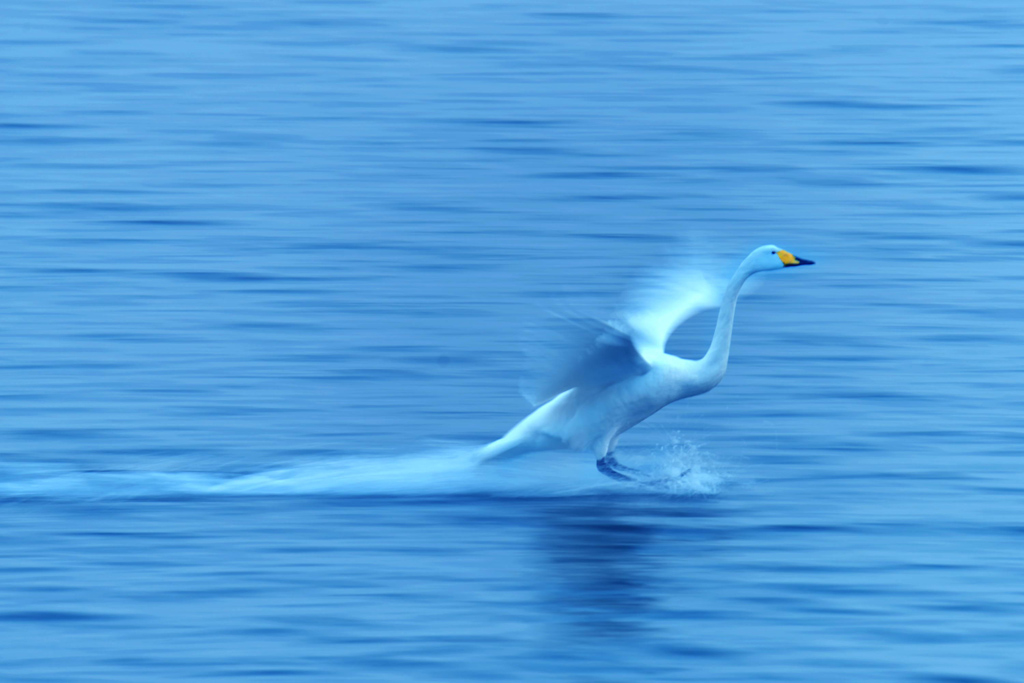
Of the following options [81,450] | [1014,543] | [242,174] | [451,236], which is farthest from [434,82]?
[1014,543]

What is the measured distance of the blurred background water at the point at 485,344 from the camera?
811cm

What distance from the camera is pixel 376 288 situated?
1261 centimetres

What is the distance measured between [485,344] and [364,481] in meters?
2.18

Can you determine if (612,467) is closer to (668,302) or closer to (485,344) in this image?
(668,302)

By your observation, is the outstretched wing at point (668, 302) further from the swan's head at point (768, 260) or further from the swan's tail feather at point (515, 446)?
the swan's tail feather at point (515, 446)

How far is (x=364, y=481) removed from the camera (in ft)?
31.7

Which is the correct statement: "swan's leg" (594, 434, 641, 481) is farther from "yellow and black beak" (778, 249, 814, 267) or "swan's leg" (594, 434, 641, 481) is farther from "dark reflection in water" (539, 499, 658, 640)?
"yellow and black beak" (778, 249, 814, 267)

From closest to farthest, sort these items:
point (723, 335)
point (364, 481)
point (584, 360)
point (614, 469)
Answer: point (584, 360) < point (723, 335) < point (364, 481) < point (614, 469)

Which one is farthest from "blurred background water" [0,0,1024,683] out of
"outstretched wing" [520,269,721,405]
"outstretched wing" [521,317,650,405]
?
"outstretched wing" [521,317,650,405]

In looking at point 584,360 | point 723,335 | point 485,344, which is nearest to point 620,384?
point 584,360

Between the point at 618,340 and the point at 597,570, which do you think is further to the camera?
the point at 618,340

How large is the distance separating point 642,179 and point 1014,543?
662cm

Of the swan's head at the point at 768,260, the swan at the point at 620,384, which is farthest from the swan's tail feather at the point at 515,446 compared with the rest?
the swan's head at the point at 768,260

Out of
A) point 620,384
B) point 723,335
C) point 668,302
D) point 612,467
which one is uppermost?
point 668,302
